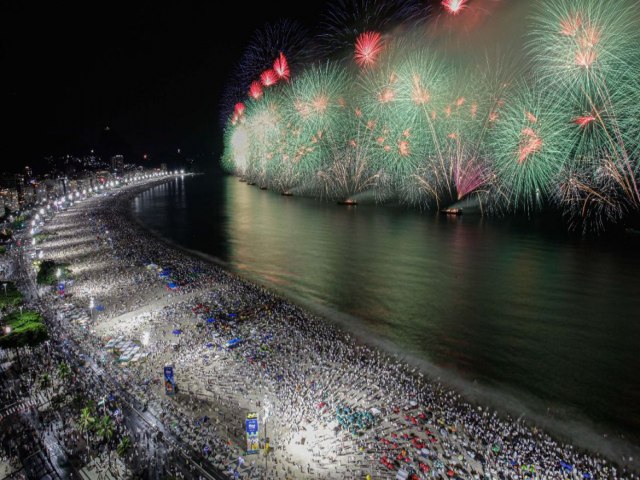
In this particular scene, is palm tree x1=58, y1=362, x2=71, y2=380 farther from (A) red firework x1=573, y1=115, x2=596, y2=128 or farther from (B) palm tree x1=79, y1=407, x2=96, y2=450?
(A) red firework x1=573, y1=115, x2=596, y2=128

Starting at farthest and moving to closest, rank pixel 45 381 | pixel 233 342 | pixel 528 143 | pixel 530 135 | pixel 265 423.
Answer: pixel 528 143, pixel 530 135, pixel 233 342, pixel 45 381, pixel 265 423

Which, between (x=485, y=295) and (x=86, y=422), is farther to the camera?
(x=485, y=295)

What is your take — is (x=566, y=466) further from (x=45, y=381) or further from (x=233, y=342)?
(x=45, y=381)

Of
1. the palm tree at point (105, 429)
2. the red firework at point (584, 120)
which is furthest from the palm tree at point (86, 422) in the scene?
the red firework at point (584, 120)

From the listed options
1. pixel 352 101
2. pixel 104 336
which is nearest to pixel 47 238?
pixel 104 336

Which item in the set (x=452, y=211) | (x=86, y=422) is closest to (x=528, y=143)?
(x=452, y=211)
